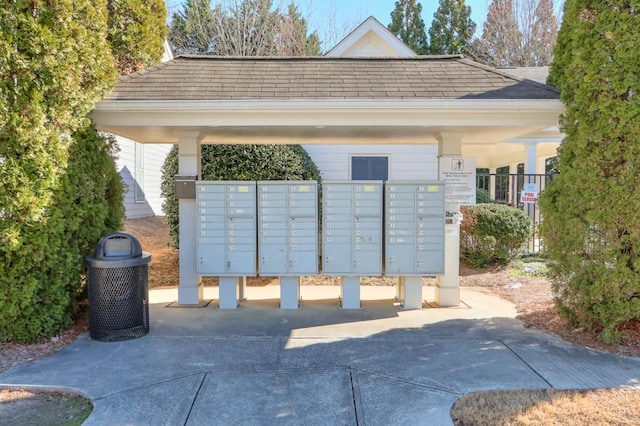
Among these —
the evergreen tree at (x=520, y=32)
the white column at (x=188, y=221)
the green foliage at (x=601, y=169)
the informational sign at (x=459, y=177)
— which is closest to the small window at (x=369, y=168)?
the informational sign at (x=459, y=177)

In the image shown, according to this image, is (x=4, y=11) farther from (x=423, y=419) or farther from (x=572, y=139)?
(x=572, y=139)

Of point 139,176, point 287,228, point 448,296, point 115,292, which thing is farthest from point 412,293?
point 139,176

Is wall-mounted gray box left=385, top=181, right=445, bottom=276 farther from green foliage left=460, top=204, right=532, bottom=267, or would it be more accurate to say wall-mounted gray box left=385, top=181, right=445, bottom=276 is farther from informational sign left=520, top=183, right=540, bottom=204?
informational sign left=520, top=183, right=540, bottom=204

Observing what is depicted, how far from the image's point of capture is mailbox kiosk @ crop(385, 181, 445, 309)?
5.91m

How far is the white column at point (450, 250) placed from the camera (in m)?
6.14

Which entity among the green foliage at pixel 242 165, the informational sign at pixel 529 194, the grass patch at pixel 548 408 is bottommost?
the grass patch at pixel 548 408

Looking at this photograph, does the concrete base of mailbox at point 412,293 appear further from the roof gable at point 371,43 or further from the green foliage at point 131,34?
the roof gable at point 371,43

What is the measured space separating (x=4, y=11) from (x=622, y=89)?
20.4 feet

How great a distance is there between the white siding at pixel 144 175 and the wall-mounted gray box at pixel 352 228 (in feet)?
22.7

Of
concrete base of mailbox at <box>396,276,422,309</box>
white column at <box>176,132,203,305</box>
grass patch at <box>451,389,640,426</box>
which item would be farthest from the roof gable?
grass patch at <box>451,389,640,426</box>

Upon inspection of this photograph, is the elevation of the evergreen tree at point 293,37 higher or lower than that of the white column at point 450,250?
higher

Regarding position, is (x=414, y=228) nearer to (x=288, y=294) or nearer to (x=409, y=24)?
(x=288, y=294)

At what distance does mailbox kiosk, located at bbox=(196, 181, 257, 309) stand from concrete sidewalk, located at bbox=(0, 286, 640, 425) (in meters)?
0.69

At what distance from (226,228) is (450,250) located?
326 centimetres
